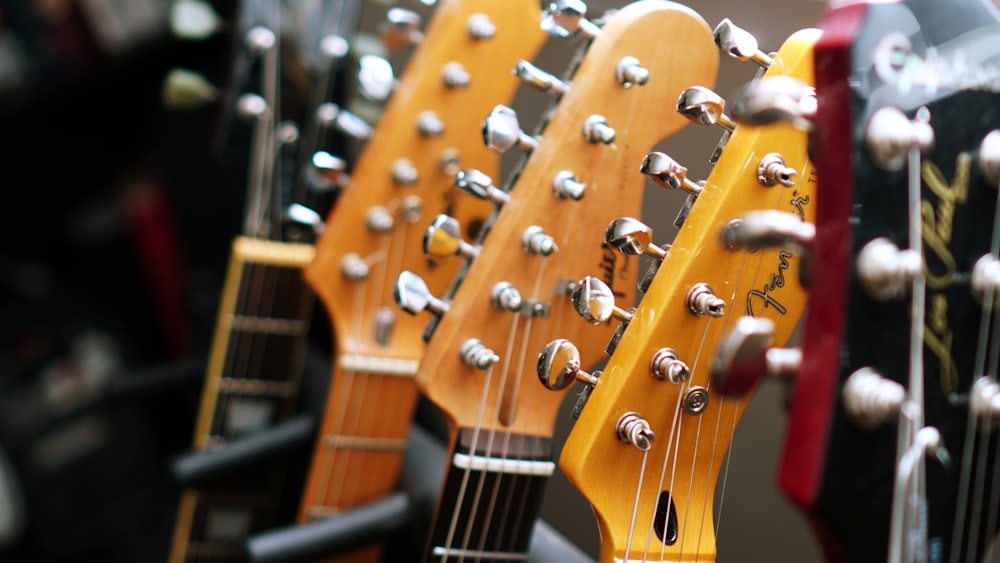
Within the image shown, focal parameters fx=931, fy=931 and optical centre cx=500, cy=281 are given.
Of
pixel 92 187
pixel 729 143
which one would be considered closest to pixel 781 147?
pixel 729 143

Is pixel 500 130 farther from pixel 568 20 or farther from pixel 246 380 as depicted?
pixel 246 380

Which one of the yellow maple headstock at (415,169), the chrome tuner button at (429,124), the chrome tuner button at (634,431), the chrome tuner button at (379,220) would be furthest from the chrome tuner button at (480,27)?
the chrome tuner button at (634,431)

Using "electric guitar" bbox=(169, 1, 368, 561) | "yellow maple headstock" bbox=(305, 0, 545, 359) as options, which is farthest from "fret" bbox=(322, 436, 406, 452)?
"electric guitar" bbox=(169, 1, 368, 561)

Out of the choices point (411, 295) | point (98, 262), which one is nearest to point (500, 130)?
point (411, 295)

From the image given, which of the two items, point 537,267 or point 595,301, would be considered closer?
point 595,301

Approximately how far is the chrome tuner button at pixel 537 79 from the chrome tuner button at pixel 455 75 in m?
0.31

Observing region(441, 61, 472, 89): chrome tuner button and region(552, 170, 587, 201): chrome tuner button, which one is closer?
region(552, 170, 587, 201): chrome tuner button

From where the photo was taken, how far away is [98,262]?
2740 mm

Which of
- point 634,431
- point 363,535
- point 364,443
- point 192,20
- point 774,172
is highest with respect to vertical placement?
point 192,20

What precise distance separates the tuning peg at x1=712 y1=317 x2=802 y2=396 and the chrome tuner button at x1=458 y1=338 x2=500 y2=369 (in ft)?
1.31

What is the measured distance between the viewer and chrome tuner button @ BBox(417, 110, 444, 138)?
118cm

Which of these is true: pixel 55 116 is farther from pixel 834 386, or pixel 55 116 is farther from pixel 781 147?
pixel 834 386

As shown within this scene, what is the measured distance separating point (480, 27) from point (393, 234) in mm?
291

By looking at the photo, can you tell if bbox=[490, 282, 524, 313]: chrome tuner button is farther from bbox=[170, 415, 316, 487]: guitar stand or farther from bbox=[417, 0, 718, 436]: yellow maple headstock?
bbox=[170, 415, 316, 487]: guitar stand
